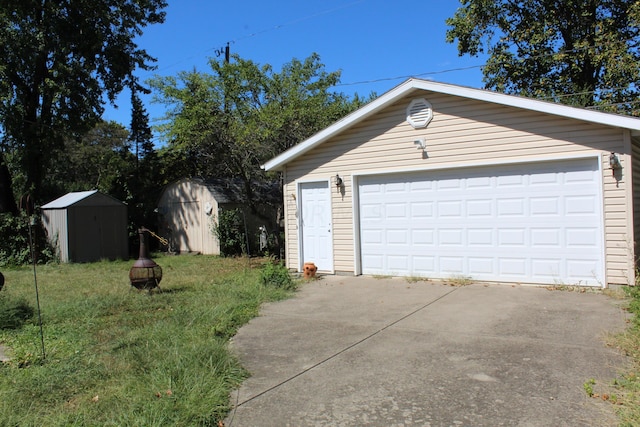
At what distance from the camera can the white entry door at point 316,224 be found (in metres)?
10.3

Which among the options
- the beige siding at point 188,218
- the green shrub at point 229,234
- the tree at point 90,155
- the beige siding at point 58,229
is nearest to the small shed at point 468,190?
the green shrub at point 229,234

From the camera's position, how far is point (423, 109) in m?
9.02

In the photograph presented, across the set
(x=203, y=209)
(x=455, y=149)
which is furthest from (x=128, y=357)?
(x=203, y=209)

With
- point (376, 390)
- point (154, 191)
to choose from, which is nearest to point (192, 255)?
Result: point (154, 191)

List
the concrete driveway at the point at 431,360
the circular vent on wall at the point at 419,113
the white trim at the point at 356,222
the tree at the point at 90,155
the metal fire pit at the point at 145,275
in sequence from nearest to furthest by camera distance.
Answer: the concrete driveway at the point at 431,360, the metal fire pit at the point at 145,275, the circular vent on wall at the point at 419,113, the white trim at the point at 356,222, the tree at the point at 90,155

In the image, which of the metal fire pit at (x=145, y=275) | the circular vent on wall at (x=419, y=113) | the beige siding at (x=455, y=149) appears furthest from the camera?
the circular vent on wall at (x=419, y=113)

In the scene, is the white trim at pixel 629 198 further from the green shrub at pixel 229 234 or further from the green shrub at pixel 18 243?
the green shrub at pixel 18 243

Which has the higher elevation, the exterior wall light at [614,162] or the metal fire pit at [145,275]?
the exterior wall light at [614,162]

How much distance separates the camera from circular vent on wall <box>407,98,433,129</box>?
896 cm

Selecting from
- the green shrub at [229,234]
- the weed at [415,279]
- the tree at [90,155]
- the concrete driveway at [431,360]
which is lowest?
the concrete driveway at [431,360]

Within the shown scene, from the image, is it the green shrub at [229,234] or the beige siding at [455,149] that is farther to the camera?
the green shrub at [229,234]

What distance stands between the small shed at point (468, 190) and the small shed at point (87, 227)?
8183 millimetres

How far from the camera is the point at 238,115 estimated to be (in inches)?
559

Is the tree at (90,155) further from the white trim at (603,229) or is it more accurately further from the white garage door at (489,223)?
the white trim at (603,229)
